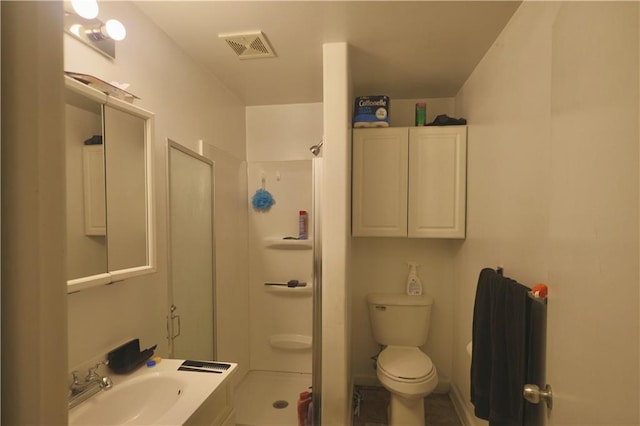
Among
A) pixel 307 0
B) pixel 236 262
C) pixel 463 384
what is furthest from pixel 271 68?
pixel 463 384

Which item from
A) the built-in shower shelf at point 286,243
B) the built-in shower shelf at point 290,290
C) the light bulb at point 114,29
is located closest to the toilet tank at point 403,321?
the built-in shower shelf at point 290,290

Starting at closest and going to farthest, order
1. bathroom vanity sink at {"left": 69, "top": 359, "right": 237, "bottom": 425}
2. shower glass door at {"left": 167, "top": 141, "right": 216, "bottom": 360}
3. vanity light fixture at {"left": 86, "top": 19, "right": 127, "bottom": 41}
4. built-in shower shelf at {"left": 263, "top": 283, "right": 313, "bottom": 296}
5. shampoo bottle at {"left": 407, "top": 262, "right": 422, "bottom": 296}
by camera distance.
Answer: bathroom vanity sink at {"left": 69, "top": 359, "right": 237, "bottom": 425} → vanity light fixture at {"left": 86, "top": 19, "right": 127, "bottom": 41} → shower glass door at {"left": 167, "top": 141, "right": 216, "bottom": 360} → shampoo bottle at {"left": 407, "top": 262, "right": 422, "bottom": 296} → built-in shower shelf at {"left": 263, "top": 283, "right": 313, "bottom": 296}

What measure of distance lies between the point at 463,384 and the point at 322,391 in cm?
110

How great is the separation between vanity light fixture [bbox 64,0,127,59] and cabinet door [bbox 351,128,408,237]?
1461mm

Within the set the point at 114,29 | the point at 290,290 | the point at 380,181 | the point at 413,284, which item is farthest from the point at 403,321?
the point at 114,29

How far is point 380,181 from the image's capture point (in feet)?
6.98

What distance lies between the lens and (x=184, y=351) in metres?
1.61

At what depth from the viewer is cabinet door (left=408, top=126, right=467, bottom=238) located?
2061 millimetres

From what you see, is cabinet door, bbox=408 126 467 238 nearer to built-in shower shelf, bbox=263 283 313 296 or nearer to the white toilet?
the white toilet

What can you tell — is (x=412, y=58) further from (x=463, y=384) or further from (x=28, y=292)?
(x=463, y=384)

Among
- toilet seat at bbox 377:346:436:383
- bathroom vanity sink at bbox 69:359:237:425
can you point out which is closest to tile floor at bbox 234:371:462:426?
toilet seat at bbox 377:346:436:383

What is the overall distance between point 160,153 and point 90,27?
1.78ft

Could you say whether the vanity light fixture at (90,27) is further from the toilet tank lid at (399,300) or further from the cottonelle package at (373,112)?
the toilet tank lid at (399,300)

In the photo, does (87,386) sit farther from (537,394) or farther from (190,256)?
(537,394)
